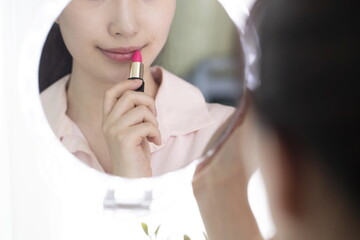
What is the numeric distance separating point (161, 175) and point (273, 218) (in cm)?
15

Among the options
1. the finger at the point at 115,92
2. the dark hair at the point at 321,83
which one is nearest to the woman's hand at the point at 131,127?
the finger at the point at 115,92

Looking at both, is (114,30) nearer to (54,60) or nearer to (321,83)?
(54,60)

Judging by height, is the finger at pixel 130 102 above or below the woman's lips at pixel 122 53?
below

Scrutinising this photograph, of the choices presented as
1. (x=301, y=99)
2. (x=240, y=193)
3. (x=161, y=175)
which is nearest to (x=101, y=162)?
(x=161, y=175)

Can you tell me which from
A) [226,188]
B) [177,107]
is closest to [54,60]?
[177,107]

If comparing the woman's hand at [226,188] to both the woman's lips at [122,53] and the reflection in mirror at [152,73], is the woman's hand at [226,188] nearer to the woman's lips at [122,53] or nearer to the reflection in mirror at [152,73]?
the reflection in mirror at [152,73]

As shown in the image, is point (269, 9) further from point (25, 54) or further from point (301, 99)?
point (25, 54)

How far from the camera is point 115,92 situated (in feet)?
1.90

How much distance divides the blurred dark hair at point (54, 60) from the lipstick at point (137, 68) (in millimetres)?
84

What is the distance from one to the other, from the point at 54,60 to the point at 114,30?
90mm

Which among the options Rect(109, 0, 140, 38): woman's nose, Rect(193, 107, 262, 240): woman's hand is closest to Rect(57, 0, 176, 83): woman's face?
Rect(109, 0, 140, 38): woman's nose

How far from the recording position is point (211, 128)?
0.58 metres

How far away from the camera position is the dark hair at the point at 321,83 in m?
0.36

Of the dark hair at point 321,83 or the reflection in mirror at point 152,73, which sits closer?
the dark hair at point 321,83
